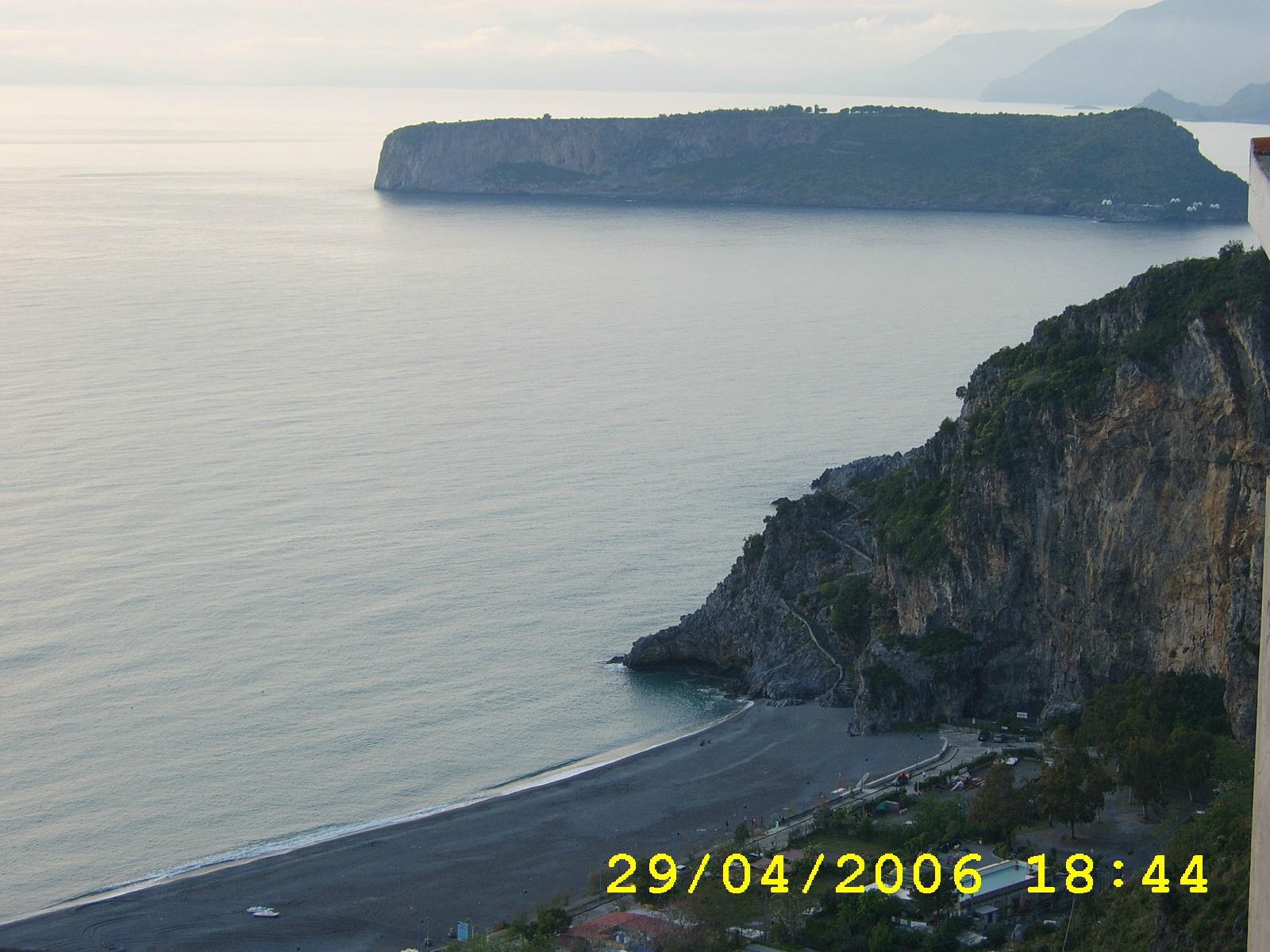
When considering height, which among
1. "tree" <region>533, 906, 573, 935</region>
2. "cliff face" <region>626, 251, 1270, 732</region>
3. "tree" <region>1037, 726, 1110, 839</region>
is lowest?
"tree" <region>533, 906, 573, 935</region>

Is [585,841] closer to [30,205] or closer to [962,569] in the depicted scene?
[962,569]

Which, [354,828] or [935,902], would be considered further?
[354,828]

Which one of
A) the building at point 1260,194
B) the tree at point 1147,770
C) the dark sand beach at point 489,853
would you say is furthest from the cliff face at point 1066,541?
the building at point 1260,194

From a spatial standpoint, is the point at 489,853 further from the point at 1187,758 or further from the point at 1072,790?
the point at 1187,758

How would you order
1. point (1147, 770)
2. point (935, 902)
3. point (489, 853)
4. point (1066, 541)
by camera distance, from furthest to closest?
point (1066, 541), point (489, 853), point (1147, 770), point (935, 902)

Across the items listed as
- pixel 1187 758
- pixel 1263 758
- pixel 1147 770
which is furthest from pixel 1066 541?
pixel 1263 758

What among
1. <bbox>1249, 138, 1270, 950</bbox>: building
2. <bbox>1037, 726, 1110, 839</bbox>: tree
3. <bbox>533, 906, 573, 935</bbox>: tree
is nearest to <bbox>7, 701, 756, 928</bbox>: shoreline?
<bbox>533, 906, 573, 935</bbox>: tree

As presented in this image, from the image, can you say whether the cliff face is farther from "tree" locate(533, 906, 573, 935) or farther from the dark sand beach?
"tree" locate(533, 906, 573, 935)
